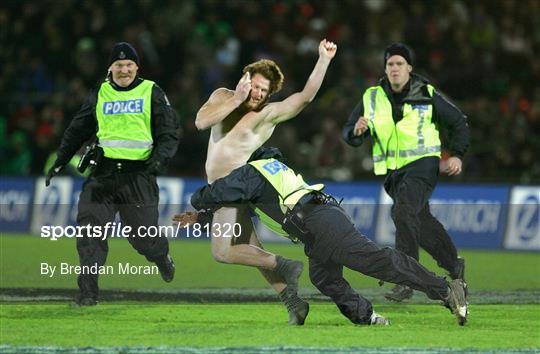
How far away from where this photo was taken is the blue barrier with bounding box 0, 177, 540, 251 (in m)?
18.9

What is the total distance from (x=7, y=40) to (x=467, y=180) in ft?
29.9

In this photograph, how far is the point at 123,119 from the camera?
37.9 feet

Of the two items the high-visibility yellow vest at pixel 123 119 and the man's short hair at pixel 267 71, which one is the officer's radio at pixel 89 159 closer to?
the high-visibility yellow vest at pixel 123 119

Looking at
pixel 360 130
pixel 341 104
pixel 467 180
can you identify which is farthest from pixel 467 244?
pixel 360 130

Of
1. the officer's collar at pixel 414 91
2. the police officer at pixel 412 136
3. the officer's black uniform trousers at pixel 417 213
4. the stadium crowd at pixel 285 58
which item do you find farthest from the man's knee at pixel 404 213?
the stadium crowd at pixel 285 58

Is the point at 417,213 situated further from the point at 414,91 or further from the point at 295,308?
the point at 295,308

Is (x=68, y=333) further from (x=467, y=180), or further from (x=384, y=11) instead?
(x=384, y=11)

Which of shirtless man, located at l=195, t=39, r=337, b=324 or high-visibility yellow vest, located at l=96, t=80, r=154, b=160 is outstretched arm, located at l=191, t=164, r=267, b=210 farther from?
high-visibility yellow vest, located at l=96, t=80, r=154, b=160

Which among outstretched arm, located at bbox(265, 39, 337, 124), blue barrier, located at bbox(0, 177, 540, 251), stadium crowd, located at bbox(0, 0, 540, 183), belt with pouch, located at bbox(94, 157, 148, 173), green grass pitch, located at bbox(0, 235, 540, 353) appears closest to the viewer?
green grass pitch, located at bbox(0, 235, 540, 353)

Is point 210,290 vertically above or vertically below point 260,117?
below

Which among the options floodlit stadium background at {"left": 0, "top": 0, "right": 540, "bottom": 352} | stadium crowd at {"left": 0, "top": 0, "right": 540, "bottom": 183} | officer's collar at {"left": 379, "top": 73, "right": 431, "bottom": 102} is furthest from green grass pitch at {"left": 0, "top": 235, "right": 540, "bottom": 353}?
stadium crowd at {"left": 0, "top": 0, "right": 540, "bottom": 183}

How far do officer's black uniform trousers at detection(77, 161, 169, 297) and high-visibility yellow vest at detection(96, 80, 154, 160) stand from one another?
17 centimetres

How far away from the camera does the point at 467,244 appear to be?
19016 mm

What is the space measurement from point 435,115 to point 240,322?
Result: 10.3 feet
